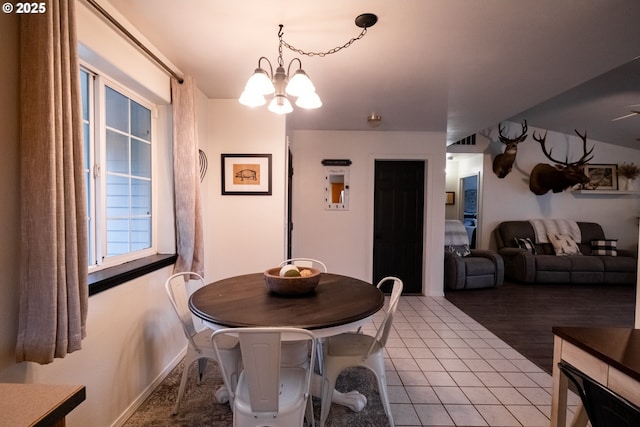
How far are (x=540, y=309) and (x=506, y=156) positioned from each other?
2.94 meters

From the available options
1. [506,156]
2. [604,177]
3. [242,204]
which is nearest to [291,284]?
[242,204]

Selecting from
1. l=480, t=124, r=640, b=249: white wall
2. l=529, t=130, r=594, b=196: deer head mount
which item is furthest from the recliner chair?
l=529, t=130, r=594, b=196: deer head mount

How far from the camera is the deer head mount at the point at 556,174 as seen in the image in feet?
17.0

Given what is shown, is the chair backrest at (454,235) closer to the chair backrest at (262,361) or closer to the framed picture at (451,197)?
the framed picture at (451,197)

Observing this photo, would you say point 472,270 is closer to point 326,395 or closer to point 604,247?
point 604,247

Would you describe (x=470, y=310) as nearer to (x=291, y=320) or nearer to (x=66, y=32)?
(x=291, y=320)

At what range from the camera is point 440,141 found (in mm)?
4176

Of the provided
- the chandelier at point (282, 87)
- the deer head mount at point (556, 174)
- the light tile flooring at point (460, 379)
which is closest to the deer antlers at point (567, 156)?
the deer head mount at point (556, 174)

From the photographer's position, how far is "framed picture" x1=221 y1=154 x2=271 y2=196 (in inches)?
119

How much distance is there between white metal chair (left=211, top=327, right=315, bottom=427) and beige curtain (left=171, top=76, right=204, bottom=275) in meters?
1.27

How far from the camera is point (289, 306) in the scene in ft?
5.21

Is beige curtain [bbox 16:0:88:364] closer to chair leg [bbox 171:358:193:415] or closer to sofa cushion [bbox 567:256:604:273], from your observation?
chair leg [bbox 171:358:193:415]

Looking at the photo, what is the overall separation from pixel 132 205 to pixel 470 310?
390cm

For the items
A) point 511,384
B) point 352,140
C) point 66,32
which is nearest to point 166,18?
point 66,32
